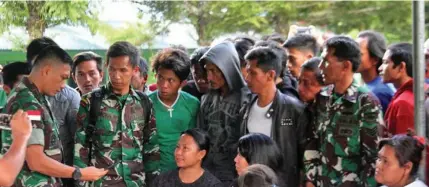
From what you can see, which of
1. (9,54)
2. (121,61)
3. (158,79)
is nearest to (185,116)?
(158,79)

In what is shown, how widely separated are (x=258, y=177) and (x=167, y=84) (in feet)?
2.98

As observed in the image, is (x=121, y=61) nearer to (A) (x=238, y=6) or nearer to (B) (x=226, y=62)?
(B) (x=226, y=62)

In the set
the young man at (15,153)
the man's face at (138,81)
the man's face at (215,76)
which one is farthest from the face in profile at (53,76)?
the man's face at (138,81)

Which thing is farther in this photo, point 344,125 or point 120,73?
point 120,73

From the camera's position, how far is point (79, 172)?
326cm

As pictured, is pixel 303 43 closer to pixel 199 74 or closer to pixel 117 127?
pixel 199 74

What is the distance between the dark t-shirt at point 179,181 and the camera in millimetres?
3799

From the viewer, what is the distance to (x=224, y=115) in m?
3.87

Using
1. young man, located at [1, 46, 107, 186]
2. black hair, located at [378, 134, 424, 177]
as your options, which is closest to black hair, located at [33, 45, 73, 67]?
young man, located at [1, 46, 107, 186]

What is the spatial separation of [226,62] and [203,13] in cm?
518

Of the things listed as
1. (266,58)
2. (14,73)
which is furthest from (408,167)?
(14,73)

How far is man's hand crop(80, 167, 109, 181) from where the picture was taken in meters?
3.30

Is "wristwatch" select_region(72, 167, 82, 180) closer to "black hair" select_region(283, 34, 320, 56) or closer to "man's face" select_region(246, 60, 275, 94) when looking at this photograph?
"man's face" select_region(246, 60, 275, 94)

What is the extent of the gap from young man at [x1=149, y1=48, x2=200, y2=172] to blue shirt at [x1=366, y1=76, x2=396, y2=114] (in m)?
1.05
